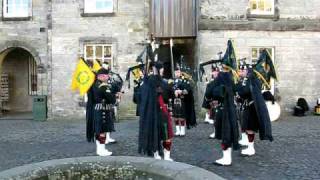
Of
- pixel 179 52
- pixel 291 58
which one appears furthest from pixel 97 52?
pixel 291 58

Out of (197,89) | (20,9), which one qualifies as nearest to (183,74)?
(197,89)

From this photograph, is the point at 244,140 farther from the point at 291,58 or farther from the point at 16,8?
the point at 16,8

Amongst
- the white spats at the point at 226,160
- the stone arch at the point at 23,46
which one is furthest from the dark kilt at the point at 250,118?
the stone arch at the point at 23,46

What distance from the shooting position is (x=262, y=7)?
1789 cm

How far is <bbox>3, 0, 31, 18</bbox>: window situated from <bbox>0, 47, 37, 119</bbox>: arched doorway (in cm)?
252

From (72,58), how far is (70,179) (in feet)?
43.7

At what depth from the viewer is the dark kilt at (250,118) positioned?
9828mm

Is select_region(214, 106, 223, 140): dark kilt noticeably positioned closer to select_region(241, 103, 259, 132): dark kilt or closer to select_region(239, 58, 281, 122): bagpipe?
select_region(241, 103, 259, 132): dark kilt

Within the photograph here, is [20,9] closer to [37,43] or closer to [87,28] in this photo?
[37,43]

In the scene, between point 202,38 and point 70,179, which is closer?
point 70,179

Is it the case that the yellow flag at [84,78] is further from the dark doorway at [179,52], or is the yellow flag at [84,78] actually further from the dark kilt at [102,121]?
the dark doorway at [179,52]

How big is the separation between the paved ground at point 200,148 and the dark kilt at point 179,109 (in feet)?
2.01

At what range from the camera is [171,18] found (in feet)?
58.1

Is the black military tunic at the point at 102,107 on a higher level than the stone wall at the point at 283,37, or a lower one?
lower
